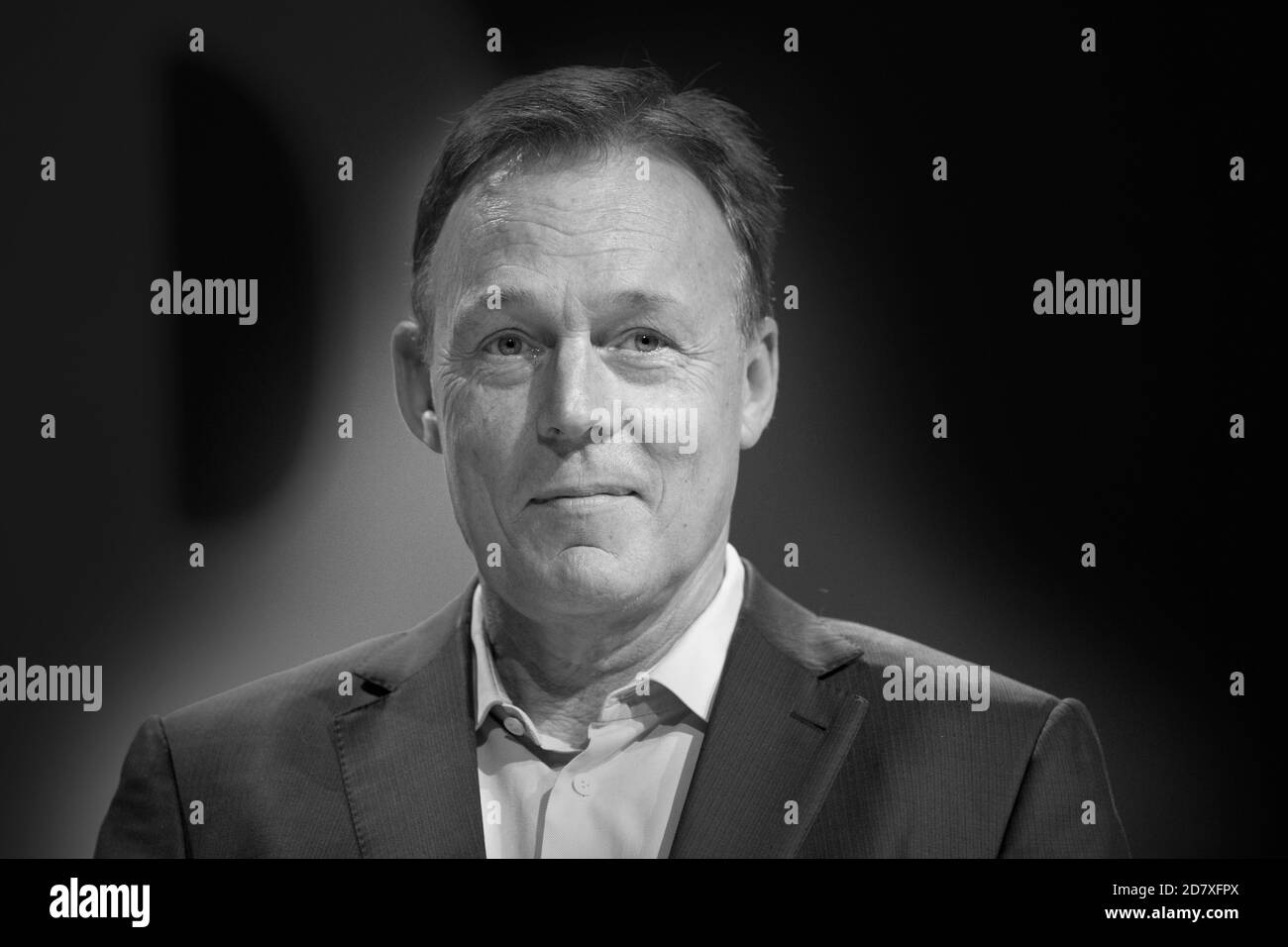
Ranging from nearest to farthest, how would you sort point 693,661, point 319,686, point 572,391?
point 572,391, point 693,661, point 319,686

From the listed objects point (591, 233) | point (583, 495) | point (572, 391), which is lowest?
point (583, 495)

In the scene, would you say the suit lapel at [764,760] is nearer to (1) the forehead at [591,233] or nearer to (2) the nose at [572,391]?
(2) the nose at [572,391]

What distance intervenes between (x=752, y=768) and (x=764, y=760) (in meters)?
0.02

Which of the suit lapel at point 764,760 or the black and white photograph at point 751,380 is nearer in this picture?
the suit lapel at point 764,760

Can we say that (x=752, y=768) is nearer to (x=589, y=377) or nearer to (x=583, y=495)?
(x=583, y=495)

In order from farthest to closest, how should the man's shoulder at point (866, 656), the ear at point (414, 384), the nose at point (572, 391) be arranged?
1. the ear at point (414, 384)
2. the man's shoulder at point (866, 656)
3. the nose at point (572, 391)

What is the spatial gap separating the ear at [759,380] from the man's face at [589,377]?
0.10 metres

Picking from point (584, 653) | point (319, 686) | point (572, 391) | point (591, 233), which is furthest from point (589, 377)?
point (319, 686)

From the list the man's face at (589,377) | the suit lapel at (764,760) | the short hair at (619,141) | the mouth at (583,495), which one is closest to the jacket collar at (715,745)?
the suit lapel at (764,760)

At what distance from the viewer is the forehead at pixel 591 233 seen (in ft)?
7.63

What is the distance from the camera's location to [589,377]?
231 centimetres

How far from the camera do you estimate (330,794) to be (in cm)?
240

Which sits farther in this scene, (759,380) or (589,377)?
(759,380)
